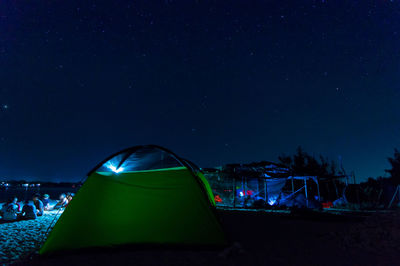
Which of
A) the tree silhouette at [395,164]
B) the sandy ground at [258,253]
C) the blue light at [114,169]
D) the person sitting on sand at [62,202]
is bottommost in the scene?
the sandy ground at [258,253]

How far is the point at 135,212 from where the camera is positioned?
210 inches

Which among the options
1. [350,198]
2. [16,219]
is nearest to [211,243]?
[16,219]

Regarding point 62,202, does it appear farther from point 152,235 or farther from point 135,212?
point 152,235

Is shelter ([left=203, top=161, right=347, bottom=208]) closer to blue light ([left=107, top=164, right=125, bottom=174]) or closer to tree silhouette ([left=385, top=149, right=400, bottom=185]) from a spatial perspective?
tree silhouette ([left=385, top=149, right=400, bottom=185])

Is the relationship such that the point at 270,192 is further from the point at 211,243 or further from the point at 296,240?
the point at 211,243

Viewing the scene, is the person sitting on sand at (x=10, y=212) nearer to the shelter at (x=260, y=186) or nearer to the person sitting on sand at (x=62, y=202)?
the person sitting on sand at (x=62, y=202)

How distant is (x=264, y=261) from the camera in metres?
4.55

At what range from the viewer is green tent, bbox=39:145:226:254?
4.95m

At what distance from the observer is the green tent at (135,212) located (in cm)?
495

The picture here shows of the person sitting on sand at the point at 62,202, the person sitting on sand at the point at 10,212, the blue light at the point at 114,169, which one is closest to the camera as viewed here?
the blue light at the point at 114,169

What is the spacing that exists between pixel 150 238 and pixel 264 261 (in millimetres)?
2378

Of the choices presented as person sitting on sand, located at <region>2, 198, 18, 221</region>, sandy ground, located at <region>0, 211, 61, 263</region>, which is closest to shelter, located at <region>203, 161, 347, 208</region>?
person sitting on sand, located at <region>2, 198, 18, 221</region>

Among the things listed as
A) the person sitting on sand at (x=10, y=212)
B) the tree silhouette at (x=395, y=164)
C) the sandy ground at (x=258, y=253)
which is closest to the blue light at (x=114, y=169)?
the sandy ground at (x=258, y=253)

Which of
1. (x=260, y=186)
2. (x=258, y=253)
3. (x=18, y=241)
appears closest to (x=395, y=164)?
(x=260, y=186)
